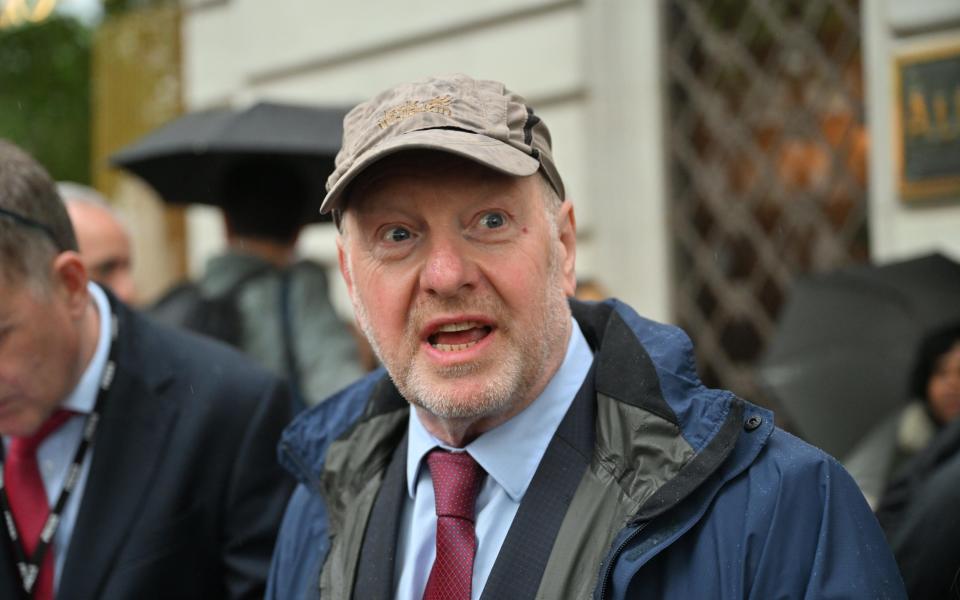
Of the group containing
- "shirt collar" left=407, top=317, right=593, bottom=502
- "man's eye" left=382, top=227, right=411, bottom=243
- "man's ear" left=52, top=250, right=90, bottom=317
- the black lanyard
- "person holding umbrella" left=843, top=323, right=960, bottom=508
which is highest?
"man's eye" left=382, top=227, right=411, bottom=243

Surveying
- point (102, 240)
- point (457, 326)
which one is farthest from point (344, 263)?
point (102, 240)

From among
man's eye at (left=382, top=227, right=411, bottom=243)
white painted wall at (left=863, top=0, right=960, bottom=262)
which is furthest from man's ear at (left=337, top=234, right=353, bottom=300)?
white painted wall at (left=863, top=0, right=960, bottom=262)

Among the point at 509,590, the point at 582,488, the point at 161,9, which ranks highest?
the point at 161,9

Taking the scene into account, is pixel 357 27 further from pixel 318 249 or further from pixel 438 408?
pixel 438 408

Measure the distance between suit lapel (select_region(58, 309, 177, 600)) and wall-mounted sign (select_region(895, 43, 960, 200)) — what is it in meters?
3.82

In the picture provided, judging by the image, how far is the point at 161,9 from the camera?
368 inches

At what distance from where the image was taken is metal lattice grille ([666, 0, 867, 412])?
5977mm

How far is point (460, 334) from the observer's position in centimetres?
219

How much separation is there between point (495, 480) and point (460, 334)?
0.30m

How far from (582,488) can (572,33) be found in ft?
16.1

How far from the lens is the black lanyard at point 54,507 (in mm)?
2719

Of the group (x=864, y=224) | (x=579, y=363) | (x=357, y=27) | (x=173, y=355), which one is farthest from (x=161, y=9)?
(x=579, y=363)

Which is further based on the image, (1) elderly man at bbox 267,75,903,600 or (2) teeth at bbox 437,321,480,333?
(2) teeth at bbox 437,321,480,333

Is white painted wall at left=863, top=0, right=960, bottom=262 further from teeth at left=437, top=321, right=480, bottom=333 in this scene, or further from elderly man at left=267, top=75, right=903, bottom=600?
teeth at left=437, top=321, right=480, bottom=333
